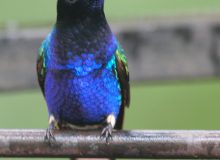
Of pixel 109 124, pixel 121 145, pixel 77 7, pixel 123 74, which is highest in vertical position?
pixel 77 7

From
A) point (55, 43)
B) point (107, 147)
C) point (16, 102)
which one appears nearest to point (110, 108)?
point (55, 43)

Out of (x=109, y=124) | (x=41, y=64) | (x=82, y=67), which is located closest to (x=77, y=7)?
(x=82, y=67)

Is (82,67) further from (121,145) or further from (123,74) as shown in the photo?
(121,145)

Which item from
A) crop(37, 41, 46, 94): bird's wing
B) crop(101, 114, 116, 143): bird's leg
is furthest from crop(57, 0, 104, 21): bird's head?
crop(101, 114, 116, 143): bird's leg

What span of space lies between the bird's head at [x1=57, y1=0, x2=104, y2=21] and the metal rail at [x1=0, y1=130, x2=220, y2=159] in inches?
37.5

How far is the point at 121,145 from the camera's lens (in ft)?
8.13

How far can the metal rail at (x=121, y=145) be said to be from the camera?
2389mm

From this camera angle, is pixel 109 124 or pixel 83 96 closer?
pixel 109 124

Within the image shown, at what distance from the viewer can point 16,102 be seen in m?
6.72

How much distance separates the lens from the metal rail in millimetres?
2389

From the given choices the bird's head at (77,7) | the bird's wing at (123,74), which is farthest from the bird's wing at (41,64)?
the bird's wing at (123,74)

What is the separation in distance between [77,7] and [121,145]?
1.04 meters

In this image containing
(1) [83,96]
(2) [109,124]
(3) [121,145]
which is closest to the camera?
(3) [121,145]

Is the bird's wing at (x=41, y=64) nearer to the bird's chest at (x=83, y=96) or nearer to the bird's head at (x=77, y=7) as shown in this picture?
the bird's chest at (x=83, y=96)
